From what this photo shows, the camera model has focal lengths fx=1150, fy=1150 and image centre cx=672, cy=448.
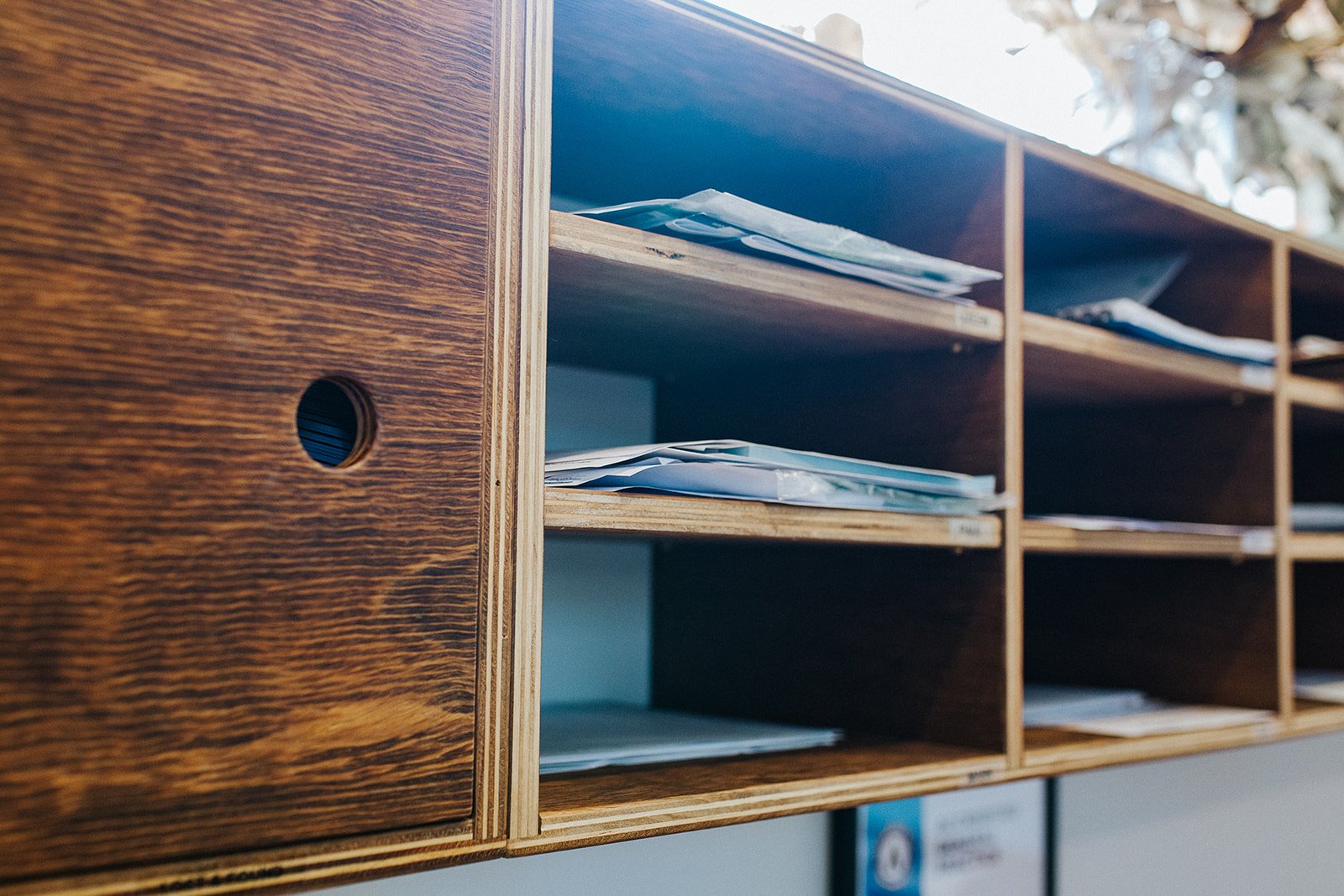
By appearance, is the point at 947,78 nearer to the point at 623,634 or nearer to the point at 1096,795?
the point at 623,634

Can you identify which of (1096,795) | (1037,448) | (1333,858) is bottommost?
(1333,858)

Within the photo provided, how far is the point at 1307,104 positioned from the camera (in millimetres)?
1951

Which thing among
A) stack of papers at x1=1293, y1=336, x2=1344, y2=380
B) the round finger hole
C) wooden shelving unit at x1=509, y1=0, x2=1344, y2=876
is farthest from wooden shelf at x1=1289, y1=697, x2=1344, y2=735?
the round finger hole

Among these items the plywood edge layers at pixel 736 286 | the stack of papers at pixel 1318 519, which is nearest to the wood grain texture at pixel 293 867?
the plywood edge layers at pixel 736 286

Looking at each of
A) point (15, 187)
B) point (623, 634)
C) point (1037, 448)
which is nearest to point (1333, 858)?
point (1037, 448)

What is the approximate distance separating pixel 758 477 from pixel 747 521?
37 millimetres

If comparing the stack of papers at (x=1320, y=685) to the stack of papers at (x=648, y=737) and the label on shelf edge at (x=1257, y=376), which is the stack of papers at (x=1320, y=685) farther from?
the stack of papers at (x=648, y=737)

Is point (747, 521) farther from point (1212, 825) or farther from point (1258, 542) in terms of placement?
point (1212, 825)

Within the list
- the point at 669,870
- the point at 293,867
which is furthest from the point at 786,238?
the point at 669,870

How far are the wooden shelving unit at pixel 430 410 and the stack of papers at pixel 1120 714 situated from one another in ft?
0.27

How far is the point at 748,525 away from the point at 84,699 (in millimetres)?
477

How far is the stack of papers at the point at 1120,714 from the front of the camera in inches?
51.5

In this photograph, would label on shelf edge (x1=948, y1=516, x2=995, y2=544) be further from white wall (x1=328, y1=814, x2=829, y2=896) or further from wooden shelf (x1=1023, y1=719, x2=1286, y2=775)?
white wall (x1=328, y1=814, x2=829, y2=896)

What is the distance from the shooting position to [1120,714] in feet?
4.68
